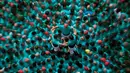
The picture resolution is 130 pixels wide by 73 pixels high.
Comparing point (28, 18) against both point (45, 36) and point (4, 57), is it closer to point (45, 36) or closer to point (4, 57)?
point (45, 36)

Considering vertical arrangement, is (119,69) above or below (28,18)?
below

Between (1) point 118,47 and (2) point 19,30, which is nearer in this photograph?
(1) point 118,47

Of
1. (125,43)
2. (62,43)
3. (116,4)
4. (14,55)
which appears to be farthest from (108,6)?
(14,55)

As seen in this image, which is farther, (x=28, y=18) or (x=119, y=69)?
(x=28, y=18)

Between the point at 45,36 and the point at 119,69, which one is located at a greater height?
the point at 45,36

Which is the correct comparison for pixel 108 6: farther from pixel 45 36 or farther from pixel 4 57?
pixel 4 57

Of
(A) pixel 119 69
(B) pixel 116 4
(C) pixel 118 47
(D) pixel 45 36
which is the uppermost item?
(B) pixel 116 4

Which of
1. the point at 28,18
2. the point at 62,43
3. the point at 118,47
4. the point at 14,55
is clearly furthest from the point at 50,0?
the point at 118,47
